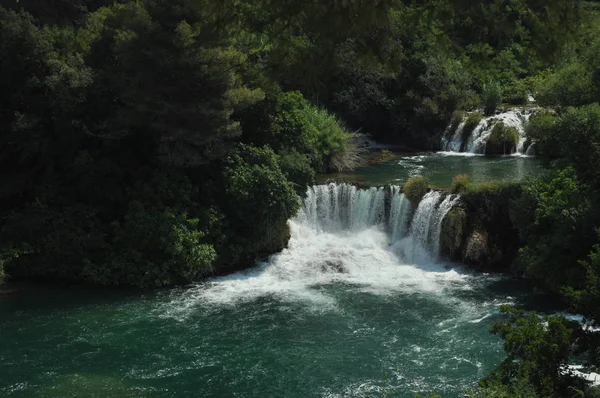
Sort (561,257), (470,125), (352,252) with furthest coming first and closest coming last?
(470,125), (352,252), (561,257)

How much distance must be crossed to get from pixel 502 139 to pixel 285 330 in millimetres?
16382

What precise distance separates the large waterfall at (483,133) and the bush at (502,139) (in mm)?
62

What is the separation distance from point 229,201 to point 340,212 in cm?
413

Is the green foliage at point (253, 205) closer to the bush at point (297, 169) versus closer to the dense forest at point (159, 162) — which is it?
the dense forest at point (159, 162)

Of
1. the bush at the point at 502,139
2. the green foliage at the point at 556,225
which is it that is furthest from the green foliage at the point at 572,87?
the green foliage at the point at 556,225

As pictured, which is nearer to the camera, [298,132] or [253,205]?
[253,205]

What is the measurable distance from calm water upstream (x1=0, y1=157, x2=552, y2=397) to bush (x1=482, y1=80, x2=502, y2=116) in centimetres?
1165

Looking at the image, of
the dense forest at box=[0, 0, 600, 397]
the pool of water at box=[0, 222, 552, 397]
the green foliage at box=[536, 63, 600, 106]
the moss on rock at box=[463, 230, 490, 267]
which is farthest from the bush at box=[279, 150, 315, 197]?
the green foliage at box=[536, 63, 600, 106]

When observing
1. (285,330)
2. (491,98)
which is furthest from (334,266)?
(491,98)

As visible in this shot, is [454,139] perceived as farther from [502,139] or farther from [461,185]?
[461,185]

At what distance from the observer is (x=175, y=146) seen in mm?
17734

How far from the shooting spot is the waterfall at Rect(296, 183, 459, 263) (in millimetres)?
18672

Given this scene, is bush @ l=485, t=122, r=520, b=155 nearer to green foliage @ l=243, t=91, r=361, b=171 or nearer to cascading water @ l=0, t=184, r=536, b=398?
green foliage @ l=243, t=91, r=361, b=171

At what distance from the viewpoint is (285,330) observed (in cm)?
1401
